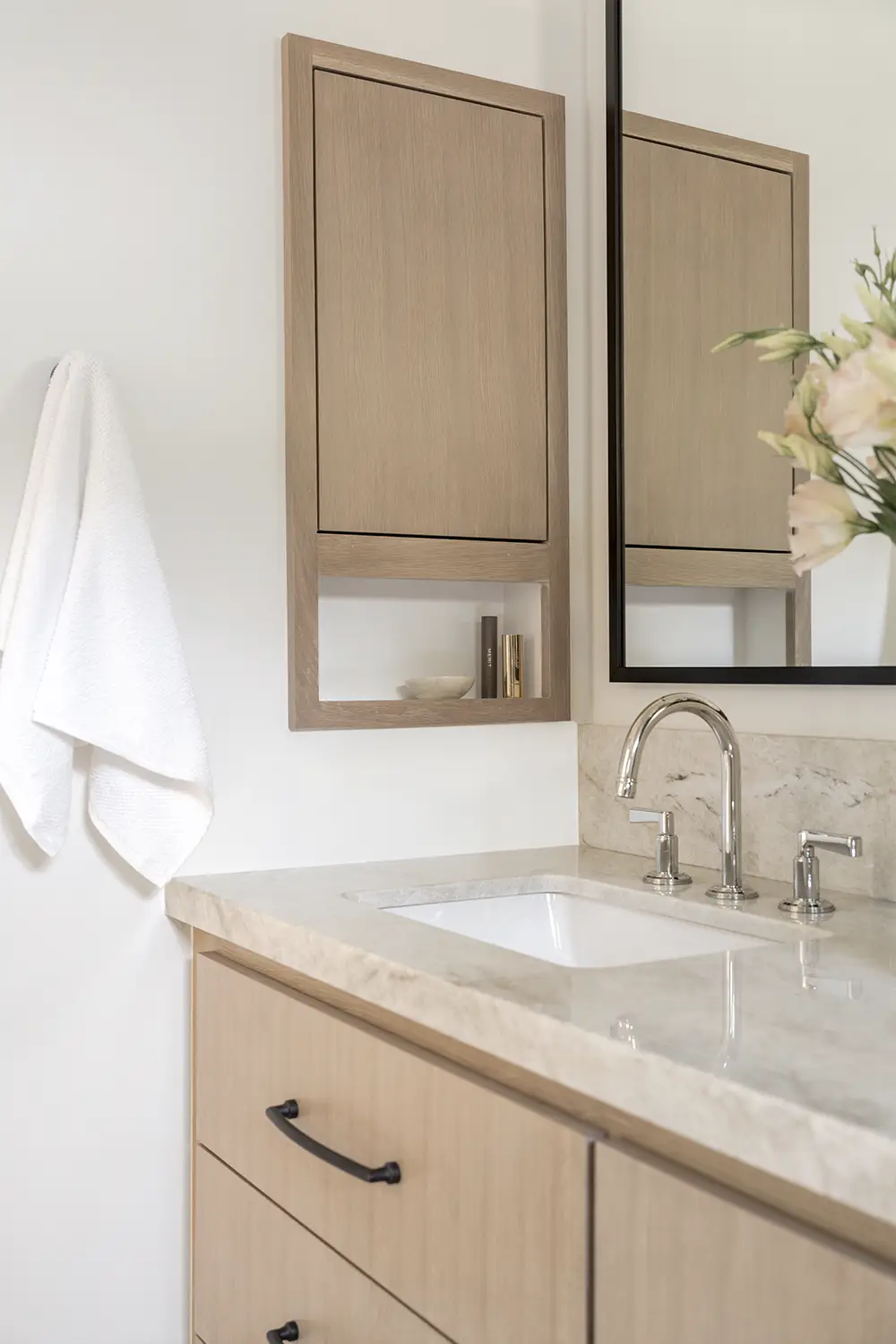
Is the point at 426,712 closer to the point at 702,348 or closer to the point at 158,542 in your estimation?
the point at 158,542

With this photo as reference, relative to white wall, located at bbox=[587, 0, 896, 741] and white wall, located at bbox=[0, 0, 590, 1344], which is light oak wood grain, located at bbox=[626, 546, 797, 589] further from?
white wall, located at bbox=[0, 0, 590, 1344]

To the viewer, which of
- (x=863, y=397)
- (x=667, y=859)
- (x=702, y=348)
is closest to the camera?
(x=863, y=397)

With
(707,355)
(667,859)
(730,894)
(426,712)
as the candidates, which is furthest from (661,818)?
(707,355)

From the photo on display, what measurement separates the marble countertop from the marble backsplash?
0.16ft

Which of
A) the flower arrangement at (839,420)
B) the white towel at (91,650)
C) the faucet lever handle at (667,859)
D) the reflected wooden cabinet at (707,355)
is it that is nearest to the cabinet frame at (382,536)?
the reflected wooden cabinet at (707,355)

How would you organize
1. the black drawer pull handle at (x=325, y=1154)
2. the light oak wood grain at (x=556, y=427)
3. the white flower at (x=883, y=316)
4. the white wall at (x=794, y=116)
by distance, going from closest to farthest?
the white flower at (x=883, y=316)
the black drawer pull handle at (x=325, y=1154)
the white wall at (x=794, y=116)
the light oak wood grain at (x=556, y=427)

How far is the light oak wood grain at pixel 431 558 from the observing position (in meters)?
1.78

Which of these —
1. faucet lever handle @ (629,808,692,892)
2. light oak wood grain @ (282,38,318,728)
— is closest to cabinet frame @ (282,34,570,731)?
light oak wood grain @ (282,38,318,728)

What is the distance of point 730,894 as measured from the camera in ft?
4.97

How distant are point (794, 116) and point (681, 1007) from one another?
1.14 m

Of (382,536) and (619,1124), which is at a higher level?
(382,536)

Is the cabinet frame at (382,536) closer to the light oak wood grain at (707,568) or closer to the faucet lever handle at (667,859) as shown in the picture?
the light oak wood grain at (707,568)

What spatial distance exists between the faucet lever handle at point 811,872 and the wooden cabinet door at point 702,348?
0.38 metres

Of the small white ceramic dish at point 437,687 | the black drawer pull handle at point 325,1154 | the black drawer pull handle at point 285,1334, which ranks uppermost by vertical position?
the small white ceramic dish at point 437,687
